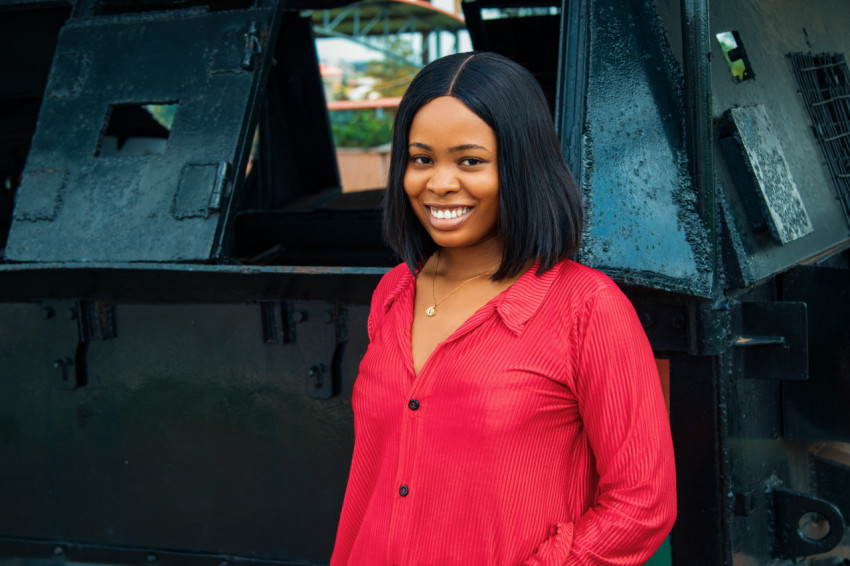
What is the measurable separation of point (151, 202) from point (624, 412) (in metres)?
1.74

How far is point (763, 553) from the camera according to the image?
2.48 meters

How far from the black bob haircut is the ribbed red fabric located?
6 cm

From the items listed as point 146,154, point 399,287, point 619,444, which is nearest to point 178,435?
point 146,154

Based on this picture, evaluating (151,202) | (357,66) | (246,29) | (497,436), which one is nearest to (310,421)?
(151,202)

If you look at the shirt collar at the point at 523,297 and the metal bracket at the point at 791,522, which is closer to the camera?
the shirt collar at the point at 523,297

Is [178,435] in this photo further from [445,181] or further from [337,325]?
[445,181]

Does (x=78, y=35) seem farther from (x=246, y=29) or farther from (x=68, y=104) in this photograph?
(x=246, y=29)

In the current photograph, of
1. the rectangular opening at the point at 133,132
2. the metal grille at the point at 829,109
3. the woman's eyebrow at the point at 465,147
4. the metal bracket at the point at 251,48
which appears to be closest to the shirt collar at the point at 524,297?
the woman's eyebrow at the point at 465,147

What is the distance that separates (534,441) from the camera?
139cm

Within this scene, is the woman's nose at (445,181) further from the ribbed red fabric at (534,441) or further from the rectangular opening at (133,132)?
the rectangular opening at (133,132)

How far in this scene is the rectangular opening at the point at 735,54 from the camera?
8.66 ft

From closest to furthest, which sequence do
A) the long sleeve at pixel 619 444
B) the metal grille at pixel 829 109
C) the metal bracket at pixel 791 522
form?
the long sleeve at pixel 619 444, the metal bracket at pixel 791 522, the metal grille at pixel 829 109

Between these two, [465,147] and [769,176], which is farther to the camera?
[769,176]

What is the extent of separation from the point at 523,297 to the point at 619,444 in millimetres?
274
